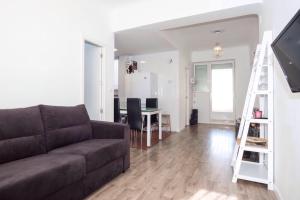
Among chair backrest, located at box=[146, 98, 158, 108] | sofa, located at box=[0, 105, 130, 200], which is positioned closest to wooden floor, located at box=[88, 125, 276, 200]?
sofa, located at box=[0, 105, 130, 200]

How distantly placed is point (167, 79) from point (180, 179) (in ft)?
12.6

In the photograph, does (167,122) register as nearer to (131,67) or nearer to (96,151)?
(131,67)

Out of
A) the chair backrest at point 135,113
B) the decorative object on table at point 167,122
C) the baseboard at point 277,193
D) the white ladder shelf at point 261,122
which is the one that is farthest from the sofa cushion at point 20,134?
the decorative object on table at point 167,122

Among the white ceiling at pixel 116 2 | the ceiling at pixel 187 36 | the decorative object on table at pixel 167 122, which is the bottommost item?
the decorative object on table at pixel 167 122

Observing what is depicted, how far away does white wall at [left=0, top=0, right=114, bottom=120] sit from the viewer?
2086mm

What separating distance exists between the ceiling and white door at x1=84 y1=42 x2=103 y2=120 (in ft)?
2.38

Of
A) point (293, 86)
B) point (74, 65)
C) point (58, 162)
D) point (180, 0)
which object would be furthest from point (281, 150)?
point (74, 65)

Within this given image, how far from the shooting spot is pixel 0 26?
2008 mm

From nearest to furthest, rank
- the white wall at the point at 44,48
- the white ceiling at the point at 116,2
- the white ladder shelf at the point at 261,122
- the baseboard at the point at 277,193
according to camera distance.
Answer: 1. the baseboard at the point at 277,193
2. the white wall at the point at 44,48
3. the white ladder shelf at the point at 261,122
4. the white ceiling at the point at 116,2

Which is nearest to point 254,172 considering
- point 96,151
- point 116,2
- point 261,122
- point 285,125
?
point 261,122

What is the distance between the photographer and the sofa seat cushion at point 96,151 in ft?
6.59

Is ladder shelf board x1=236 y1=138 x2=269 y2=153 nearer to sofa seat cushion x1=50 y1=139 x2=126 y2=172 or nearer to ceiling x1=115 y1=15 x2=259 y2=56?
sofa seat cushion x1=50 y1=139 x2=126 y2=172

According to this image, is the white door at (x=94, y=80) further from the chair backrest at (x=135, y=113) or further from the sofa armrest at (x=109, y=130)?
the sofa armrest at (x=109, y=130)

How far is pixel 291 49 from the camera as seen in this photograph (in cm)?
128
